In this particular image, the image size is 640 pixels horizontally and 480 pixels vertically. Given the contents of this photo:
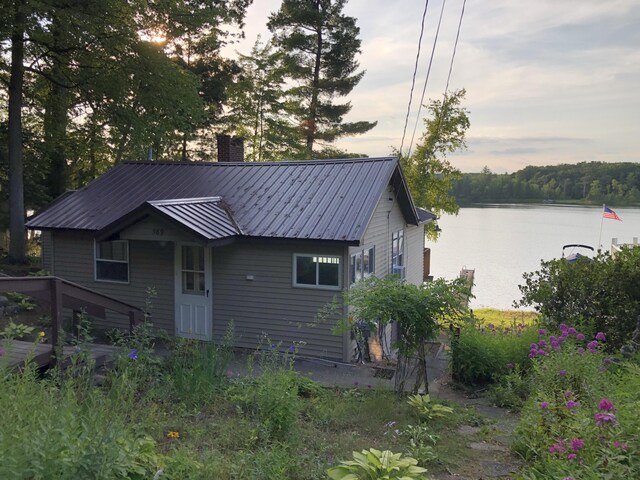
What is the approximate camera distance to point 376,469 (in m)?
3.69

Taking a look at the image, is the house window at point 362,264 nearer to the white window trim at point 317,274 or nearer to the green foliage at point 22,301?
the white window trim at point 317,274

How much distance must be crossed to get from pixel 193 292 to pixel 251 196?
253cm

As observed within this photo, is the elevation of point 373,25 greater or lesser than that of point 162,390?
greater

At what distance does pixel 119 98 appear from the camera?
17.4 m

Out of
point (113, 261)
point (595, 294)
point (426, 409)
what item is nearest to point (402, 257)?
point (595, 294)

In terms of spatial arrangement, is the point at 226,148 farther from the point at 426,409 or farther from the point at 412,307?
the point at 426,409

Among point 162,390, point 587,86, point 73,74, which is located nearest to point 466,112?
point 587,86

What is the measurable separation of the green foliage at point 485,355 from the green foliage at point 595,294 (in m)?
0.75

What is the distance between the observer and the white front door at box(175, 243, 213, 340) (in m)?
11.0

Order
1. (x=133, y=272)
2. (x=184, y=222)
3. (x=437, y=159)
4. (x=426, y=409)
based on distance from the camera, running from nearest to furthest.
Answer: (x=426, y=409), (x=184, y=222), (x=133, y=272), (x=437, y=159)

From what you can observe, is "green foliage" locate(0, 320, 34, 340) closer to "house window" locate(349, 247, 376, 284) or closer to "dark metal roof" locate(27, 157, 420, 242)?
"dark metal roof" locate(27, 157, 420, 242)

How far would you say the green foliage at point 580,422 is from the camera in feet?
11.4

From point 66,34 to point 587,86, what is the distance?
48.1 feet

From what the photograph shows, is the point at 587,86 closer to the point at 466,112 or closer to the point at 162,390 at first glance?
the point at 162,390
